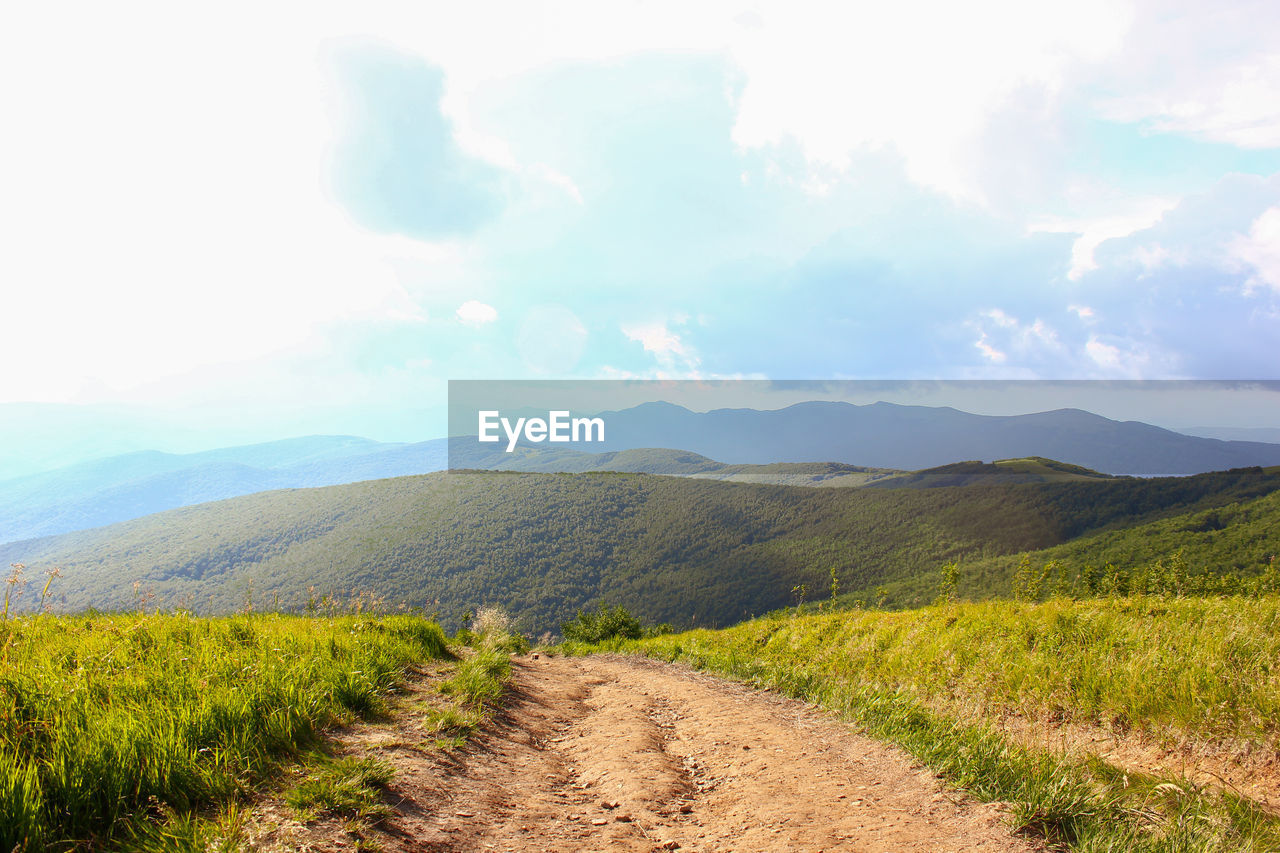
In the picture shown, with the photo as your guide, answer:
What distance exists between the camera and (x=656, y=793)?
15.7 ft

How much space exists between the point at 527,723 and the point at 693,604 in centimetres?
14438

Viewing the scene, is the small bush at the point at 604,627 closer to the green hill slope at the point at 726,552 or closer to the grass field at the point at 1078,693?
the grass field at the point at 1078,693

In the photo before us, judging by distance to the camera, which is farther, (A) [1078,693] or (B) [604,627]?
(B) [604,627]

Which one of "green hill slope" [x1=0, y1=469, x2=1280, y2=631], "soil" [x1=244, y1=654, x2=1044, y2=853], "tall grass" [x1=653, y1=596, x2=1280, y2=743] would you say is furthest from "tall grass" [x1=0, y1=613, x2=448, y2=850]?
"green hill slope" [x1=0, y1=469, x2=1280, y2=631]

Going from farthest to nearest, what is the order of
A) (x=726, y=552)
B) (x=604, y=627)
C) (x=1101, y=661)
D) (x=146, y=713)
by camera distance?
(x=726, y=552), (x=604, y=627), (x=1101, y=661), (x=146, y=713)

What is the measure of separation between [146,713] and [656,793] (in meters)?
3.73

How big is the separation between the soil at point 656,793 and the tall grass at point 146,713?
20.7 inches

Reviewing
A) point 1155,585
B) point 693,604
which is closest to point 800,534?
point 693,604

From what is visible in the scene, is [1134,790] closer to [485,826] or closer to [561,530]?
[485,826]

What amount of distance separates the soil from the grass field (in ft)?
1.28

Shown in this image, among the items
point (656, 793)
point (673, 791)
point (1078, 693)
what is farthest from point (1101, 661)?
point (656, 793)

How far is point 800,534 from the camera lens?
17512 centimetres

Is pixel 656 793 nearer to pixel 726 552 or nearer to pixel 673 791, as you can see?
pixel 673 791

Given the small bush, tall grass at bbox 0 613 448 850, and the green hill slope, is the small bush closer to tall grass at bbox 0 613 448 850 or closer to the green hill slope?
tall grass at bbox 0 613 448 850
